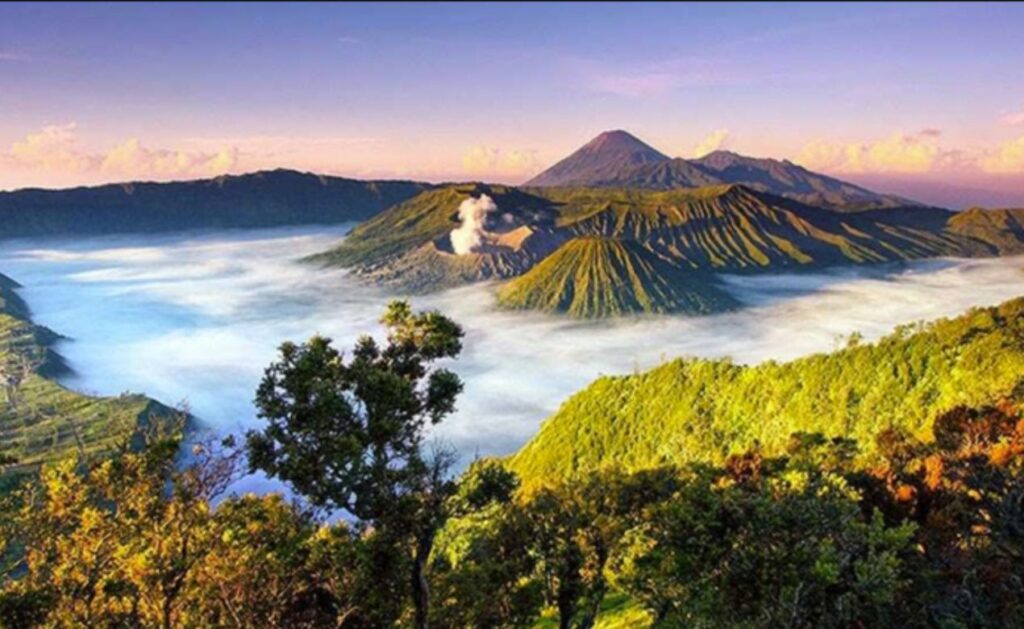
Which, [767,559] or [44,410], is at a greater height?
[767,559]

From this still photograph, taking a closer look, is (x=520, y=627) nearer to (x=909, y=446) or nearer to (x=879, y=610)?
(x=879, y=610)

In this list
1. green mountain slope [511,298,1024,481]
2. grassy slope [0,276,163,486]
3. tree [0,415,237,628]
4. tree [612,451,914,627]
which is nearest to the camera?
tree [0,415,237,628]

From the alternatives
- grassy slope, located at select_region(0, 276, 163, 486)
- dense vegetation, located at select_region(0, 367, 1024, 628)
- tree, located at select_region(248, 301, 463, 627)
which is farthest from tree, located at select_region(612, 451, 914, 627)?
grassy slope, located at select_region(0, 276, 163, 486)

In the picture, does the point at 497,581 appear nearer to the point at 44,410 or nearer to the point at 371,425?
the point at 371,425

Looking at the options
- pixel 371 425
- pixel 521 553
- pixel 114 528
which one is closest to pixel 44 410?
pixel 521 553

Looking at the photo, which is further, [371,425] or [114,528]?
[114,528]

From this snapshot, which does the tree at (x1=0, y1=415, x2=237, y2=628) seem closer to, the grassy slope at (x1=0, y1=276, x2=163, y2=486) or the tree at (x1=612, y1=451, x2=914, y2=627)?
the tree at (x1=612, y1=451, x2=914, y2=627)
